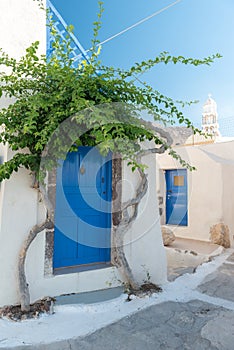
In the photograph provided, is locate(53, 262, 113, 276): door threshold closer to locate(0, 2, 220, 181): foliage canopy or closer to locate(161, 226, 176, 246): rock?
locate(0, 2, 220, 181): foliage canopy

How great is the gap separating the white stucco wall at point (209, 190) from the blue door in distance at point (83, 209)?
6.08 metres

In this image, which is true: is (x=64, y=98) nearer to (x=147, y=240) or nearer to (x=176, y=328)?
(x=147, y=240)

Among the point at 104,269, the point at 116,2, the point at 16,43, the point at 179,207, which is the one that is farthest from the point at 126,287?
the point at 116,2

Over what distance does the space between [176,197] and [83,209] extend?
23.8 ft

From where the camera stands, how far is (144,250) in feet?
16.9

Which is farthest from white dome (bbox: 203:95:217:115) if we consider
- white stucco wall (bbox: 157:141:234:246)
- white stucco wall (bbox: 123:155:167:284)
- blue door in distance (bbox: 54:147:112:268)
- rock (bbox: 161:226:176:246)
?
blue door in distance (bbox: 54:147:112:268)

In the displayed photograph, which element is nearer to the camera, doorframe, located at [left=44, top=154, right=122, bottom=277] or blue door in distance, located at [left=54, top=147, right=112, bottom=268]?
doorframe, located at [left=44, top=154, right=122, bottom=277]

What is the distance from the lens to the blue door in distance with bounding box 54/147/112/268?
182 inches

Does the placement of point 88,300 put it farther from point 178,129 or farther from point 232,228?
point 178,129

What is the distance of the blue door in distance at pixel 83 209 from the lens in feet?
15.1

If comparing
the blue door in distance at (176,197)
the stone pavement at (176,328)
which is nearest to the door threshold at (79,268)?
the stone pavement at (176,328)

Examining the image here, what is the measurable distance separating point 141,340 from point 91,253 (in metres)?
2.02

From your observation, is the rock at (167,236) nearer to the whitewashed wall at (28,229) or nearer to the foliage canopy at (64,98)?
the whitewashed wall at (28,229)

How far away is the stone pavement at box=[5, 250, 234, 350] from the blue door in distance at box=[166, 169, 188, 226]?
20.5ft
